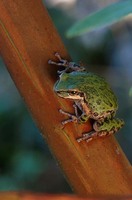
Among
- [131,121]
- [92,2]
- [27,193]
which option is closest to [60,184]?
[131,121]

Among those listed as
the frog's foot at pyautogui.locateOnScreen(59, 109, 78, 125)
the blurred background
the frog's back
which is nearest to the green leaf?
the frog's foot at pyautogui.locateOnScreen(59, 109, 78, 125)

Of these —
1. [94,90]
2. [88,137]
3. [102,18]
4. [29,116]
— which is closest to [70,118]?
[88,137]

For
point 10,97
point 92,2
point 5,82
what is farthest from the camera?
point 92,2

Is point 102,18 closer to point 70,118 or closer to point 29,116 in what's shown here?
point 70,118

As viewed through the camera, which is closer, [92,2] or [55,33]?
[55,33]

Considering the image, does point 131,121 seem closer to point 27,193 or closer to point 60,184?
point 60,184

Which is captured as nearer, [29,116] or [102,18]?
[102,18]

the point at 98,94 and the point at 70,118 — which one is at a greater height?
the point at 70,118
